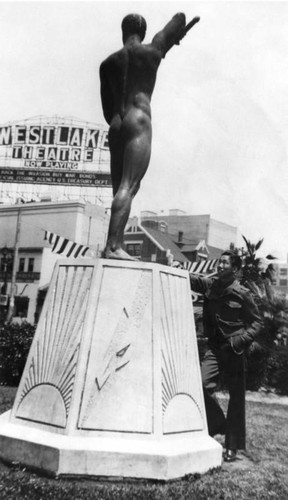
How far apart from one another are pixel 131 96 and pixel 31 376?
262 centimetres

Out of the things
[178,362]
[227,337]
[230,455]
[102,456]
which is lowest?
[230,455]

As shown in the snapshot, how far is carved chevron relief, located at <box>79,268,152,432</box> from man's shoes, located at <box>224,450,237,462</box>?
1.37 metres

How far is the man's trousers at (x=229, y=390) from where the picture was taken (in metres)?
5.46

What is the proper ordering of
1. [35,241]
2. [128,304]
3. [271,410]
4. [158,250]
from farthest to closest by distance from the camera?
[35,241]
[158,250]
[271,410]
[128,304]

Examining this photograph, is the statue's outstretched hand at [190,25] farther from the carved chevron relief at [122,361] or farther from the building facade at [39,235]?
the building facade at [39,235]

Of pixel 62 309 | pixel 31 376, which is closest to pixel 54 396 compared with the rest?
pixel 31 376

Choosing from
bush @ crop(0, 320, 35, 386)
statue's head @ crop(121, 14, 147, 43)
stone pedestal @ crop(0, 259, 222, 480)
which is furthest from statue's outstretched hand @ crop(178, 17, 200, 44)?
bush @ crop(0, 320, 35, 386)

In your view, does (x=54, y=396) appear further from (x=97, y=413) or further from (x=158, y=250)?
(x=158, y=250)

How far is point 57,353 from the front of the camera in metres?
4.55

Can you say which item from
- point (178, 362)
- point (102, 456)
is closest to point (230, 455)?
point (178, 362)

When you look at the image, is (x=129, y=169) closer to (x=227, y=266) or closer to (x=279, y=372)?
(x=227, y=266)

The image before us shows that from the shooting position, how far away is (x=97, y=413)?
4.21m

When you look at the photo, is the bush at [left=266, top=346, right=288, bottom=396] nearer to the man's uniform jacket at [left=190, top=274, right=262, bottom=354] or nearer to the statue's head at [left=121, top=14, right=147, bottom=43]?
the man's uniform jacket at [left=190, top=274, right=262, bottom=354]

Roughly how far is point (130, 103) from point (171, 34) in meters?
0.77
